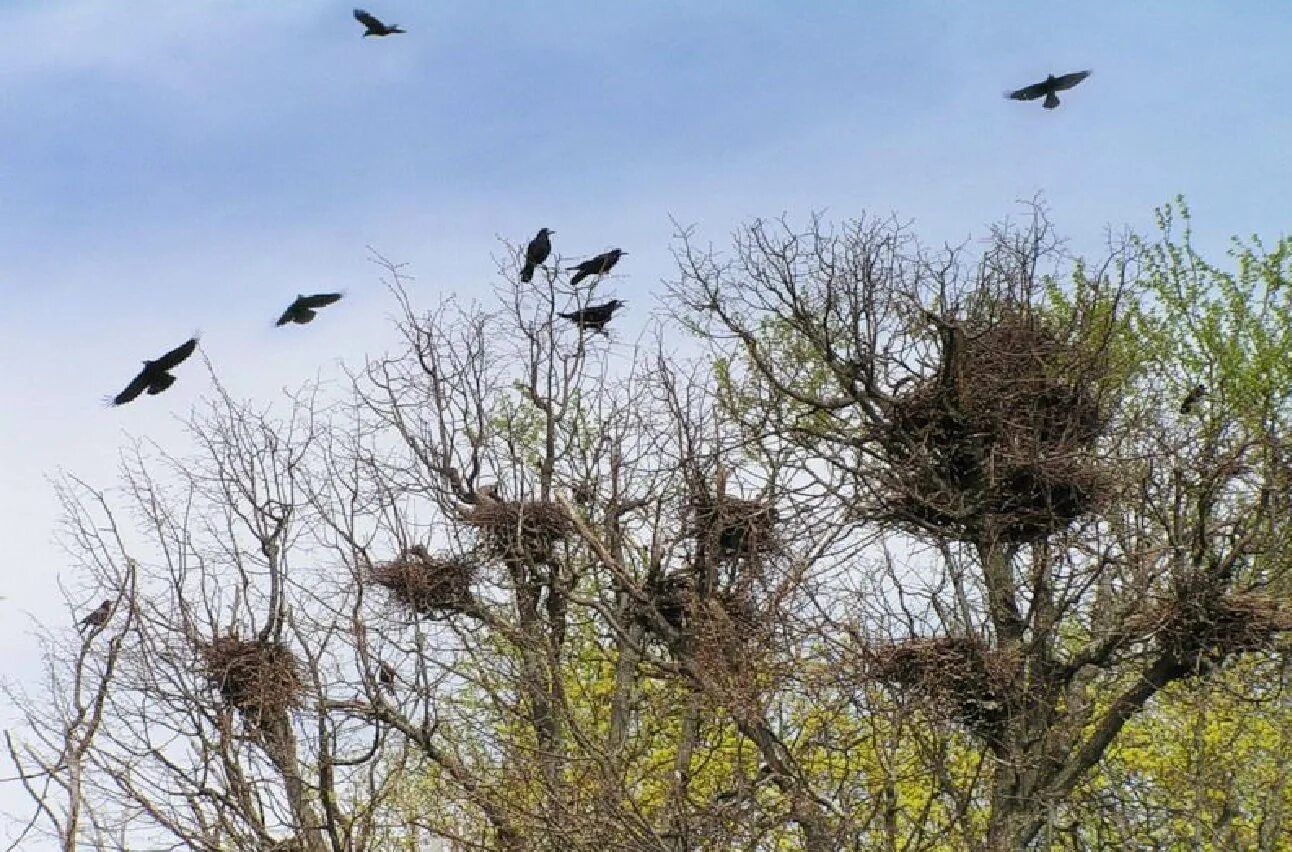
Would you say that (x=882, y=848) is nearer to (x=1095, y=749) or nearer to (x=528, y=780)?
(x=1095, y=749)

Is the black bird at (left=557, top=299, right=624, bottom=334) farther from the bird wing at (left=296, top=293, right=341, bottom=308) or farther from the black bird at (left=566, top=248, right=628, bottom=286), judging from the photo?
the bird wing at (left=296, top=293, right=341, bottom=308)

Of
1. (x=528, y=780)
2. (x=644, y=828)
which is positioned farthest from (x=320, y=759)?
(x=644, y=828)

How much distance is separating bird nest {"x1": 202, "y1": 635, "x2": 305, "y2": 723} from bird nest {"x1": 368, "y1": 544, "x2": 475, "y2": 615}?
108cm

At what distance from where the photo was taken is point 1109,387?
37.9ft

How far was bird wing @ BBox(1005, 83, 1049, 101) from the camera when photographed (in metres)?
11.2

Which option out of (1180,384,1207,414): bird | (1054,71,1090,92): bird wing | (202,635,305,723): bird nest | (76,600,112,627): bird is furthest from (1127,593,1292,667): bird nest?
(76,600,112,627): bird

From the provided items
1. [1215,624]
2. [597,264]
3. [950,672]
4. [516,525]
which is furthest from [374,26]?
[1215,624]

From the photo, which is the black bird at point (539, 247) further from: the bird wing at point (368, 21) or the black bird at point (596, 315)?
the bird wing at point (368, 21)

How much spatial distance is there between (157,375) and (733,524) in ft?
13.2

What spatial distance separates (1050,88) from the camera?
11.2 metres

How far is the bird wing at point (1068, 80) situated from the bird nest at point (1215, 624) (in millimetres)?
3876

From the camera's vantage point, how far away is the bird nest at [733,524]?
1094cm

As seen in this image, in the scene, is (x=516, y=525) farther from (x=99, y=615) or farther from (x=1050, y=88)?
(x=1050, y=88)

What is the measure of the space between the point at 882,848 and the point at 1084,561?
8.58ft
